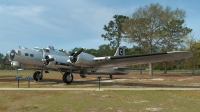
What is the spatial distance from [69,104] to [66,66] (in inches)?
433

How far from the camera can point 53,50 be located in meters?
22.1

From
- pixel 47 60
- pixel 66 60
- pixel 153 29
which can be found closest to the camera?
pixel 47 60

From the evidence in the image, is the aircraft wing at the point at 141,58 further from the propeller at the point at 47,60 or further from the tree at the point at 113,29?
the tree at the point at 113,29

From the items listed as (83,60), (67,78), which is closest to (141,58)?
(83,60)

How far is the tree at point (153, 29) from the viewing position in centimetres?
4153

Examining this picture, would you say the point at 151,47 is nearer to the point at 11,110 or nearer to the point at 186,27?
the point at 186,27

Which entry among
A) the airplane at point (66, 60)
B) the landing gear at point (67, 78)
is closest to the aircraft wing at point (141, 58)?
the airplane at point (66, 60)

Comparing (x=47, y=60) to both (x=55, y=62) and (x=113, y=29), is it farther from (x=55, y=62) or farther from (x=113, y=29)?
(x=113, y=29)

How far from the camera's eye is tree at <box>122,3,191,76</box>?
41.5 meters

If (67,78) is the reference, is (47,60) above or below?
above

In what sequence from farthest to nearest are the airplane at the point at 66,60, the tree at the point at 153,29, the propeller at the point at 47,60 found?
1. the tree at the point at 153,29
2. the propeller at the point at 47,60
3. the airplane at the point at 66,60

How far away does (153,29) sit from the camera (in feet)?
138

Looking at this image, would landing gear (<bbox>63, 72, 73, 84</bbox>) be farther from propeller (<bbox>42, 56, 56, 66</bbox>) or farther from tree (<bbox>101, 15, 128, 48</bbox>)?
tree (<bbox>101, 15, 128, 48</bbox>)

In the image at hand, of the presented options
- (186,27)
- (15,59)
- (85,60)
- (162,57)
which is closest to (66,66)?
(85,60)
